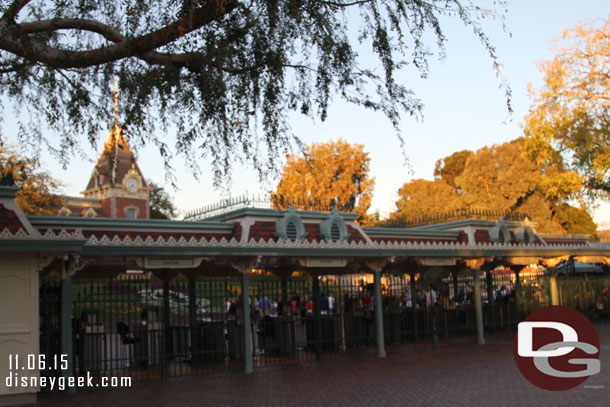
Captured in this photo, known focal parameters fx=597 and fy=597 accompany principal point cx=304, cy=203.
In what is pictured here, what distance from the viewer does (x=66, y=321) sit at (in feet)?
36.2

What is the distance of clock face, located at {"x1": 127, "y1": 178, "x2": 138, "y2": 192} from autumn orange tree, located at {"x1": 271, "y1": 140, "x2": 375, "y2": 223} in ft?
98.2

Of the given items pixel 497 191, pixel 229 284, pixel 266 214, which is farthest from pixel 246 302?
pixel 497 191

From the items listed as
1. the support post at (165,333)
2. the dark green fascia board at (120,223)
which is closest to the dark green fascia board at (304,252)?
the dark green fascia board at (120,223)

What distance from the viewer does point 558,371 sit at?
37.1 ft

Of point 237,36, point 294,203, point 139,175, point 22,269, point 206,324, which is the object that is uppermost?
point 139,175

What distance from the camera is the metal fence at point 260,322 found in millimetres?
12461

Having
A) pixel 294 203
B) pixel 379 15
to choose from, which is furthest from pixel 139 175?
pixel 379 15

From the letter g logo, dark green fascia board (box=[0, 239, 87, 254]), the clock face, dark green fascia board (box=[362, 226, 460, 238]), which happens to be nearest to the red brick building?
the clock face

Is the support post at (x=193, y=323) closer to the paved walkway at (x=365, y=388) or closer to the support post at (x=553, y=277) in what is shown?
the paved walkway at (x=365, y=388)

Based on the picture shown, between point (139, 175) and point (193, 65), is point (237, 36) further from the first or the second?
point (139, 175)

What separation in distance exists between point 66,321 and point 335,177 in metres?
32.0

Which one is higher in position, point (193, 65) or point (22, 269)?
point (193, 65)

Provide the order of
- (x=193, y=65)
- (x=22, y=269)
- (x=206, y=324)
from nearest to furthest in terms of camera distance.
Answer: (x=193, y=65) < (x=22, y=269) < (x=206, y=324)

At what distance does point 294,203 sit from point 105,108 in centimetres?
870
